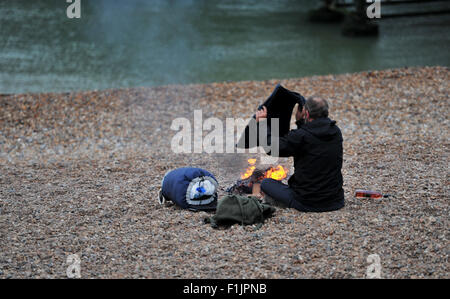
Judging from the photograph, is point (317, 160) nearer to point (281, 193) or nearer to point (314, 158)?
point (314, 158)

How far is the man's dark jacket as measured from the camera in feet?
15.4

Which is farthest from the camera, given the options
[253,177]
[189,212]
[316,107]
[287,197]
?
[253,177]

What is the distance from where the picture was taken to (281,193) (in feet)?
16.5

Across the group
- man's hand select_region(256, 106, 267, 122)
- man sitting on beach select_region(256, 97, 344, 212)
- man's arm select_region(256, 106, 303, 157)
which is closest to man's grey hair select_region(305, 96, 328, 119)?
man sitting on beach select_region(256, 97, 344, 212)

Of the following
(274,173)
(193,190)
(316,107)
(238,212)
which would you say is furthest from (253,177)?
(316,107)

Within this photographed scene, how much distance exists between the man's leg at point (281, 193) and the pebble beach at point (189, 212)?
90 mm

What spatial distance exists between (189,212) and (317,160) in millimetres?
1289

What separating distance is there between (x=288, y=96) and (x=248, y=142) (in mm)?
717

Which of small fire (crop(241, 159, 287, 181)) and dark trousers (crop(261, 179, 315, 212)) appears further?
small fire (crop(241, 159, 287, 181))

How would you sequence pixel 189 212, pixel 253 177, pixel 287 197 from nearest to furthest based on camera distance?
1. pixel 287 197
2. pixel 189 212
3. pixel 253 177

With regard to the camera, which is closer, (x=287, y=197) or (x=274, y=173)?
(x=287, y=197)

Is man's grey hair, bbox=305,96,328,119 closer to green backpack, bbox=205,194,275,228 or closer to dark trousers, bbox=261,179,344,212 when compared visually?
dark trousers, bbox=261,179,344,212

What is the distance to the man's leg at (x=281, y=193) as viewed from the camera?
4953mm

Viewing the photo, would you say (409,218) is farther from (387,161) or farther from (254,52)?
(254,52)
